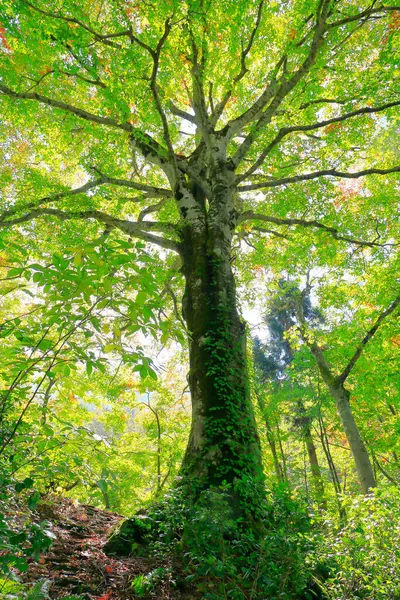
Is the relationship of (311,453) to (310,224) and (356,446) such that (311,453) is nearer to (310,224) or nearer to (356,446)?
(356,446)

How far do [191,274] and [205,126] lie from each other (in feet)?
10.4

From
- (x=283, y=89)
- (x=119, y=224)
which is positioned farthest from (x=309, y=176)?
(x=119, y=224)

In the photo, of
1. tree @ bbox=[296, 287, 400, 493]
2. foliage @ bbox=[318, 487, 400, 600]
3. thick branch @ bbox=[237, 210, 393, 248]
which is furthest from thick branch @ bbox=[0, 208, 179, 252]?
tree @ bbox=[296, 287, 400, 493]

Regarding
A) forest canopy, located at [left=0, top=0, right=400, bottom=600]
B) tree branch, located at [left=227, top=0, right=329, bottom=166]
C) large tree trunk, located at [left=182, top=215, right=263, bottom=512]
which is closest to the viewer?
forest canopy, located at [left=0, top=0, right=400, bottom=600]

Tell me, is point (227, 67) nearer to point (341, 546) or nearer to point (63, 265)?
point (63, 265)

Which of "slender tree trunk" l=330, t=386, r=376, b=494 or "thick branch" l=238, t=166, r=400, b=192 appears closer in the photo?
"thick branch" l=238, t=166, r=400, b=192

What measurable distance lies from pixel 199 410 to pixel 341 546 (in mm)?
2138

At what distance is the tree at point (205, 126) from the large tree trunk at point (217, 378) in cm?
2

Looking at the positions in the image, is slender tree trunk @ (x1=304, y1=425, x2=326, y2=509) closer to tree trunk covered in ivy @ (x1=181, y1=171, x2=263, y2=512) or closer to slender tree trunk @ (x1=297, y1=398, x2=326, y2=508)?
slender tree trunk @ (x1=297, y1=398, x2=326, y2=508)

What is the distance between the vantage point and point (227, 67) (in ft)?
23.1

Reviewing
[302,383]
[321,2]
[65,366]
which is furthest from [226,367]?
[302,383]

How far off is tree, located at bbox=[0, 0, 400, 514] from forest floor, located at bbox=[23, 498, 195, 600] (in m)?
1.00

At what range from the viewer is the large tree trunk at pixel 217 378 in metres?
3.71

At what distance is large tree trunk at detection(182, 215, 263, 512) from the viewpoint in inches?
146
